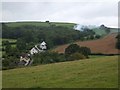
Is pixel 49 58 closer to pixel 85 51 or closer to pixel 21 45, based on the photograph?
pixel 85 51

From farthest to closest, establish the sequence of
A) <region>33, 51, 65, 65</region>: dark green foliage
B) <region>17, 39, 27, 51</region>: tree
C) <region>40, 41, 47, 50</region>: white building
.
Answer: <region>40, 41, 47, 50</region>: white building → <region>17, 39, 27, 51</region>: tree → <region>33, 51, 65, 65</region>: dark green foliage

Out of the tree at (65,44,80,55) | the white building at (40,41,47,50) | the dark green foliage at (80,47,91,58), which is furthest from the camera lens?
the white building at (40,41,47,50)

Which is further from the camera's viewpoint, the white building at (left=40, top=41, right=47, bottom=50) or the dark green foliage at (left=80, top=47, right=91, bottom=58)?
the white building at (left=40, top=41, right=47, bottom=50)

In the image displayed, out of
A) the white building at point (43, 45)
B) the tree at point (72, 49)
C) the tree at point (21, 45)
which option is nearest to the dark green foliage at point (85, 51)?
the tree at point (72, 49)

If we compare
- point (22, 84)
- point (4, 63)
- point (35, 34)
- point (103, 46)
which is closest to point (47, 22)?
point (35, 34)

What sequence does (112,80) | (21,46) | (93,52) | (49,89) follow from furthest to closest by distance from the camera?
(21,46)
(93,52)
(112,80)
(49,89)

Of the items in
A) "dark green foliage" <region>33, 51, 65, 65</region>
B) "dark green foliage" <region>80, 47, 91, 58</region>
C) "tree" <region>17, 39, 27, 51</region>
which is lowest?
"dark green foliage" <region>33, 51, 65, 65</region>

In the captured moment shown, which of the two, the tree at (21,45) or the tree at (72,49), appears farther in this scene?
the tree at (21,45)

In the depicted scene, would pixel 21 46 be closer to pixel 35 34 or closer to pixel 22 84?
pixel 35 34

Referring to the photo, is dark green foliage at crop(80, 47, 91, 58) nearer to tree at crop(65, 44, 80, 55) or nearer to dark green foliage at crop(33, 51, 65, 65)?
tree at crop(65, 44, 80, 55)

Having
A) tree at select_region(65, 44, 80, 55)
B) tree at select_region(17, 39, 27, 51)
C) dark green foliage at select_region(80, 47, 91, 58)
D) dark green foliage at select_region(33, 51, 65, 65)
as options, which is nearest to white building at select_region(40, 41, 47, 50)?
tree at select_region(17, 39, 27, 51)

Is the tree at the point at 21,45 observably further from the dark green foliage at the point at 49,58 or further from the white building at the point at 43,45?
the dark green foliage at the point at 49,58

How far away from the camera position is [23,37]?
73438mm

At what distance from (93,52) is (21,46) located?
59.5 ft
